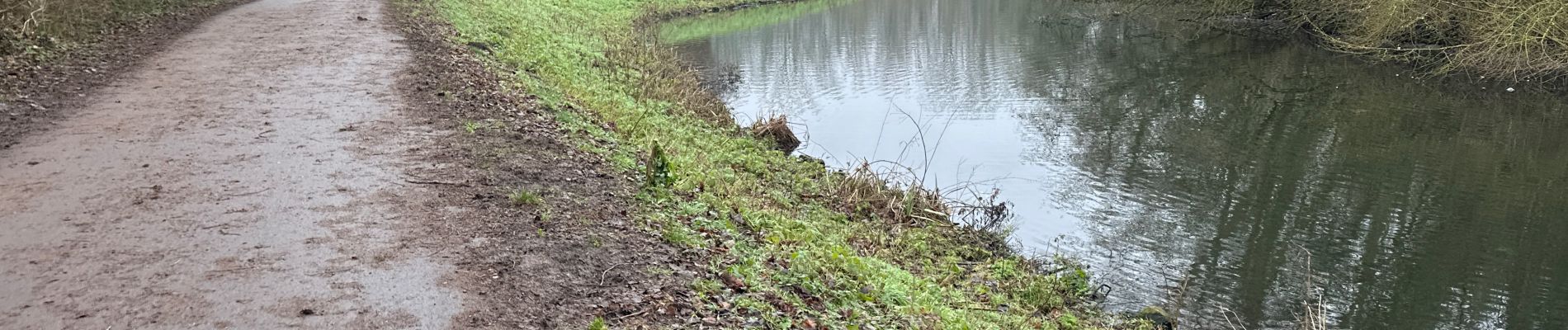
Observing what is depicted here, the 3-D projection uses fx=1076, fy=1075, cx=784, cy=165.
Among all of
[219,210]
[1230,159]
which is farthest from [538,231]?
[1230,159]

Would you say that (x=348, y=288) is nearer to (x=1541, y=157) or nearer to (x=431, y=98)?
(x=431, y=98)

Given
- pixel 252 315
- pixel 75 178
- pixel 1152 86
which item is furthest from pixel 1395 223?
pixel 75 178

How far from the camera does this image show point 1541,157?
16.1 meters

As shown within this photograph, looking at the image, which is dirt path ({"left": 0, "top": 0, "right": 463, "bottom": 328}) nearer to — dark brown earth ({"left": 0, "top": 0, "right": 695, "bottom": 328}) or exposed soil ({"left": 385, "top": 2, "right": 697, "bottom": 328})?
dark brown earth ({"left": 0, "top": 0, "right": 695, "bottom": 328})

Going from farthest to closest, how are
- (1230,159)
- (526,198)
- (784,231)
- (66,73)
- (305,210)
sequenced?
1. (1230,159)
2. (66,73)
3. (784,231)
4. (526,198)
5. (305,210)

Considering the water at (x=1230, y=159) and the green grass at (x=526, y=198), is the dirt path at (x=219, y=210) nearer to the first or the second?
the green grass at (x=526, y=198)

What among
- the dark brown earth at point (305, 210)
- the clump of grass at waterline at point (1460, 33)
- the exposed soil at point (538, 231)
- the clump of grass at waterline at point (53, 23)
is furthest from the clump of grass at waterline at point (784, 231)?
the clump of grass at waterline at point (1460, 33)

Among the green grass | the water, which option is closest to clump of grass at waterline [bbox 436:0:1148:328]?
the green grass

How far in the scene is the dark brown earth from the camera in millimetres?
6152

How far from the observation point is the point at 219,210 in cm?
773

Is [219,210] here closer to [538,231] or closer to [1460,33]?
[538,231]

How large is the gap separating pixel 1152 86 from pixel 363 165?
17203 millimetres

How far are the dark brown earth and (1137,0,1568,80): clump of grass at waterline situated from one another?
17732 millimetres

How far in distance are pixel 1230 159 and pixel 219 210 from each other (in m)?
12.9
